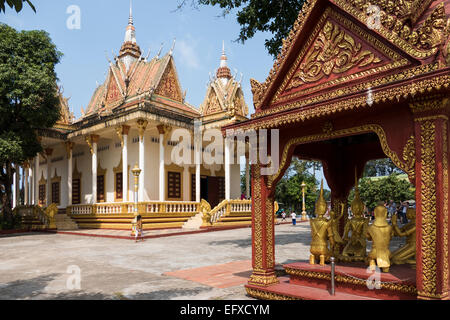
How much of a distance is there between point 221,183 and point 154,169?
5934 mm

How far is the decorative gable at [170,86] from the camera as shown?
75.1 feet

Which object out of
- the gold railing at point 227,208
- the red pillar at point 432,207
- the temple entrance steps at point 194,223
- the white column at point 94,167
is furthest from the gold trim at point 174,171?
the red pillar at point 432,207

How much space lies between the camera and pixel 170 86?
23594 millimetres

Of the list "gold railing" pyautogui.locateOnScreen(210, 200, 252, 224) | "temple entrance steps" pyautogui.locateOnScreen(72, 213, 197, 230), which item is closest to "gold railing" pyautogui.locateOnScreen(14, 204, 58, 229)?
"temple entrance steps" pyautogui.locateOnScreen(72, 213, 197, 230)

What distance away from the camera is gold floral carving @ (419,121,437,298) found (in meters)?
3.79

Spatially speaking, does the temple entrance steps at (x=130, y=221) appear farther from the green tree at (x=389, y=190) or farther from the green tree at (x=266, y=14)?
the green tree at (x=389, y=190)

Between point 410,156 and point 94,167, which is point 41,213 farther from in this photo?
point 410,156

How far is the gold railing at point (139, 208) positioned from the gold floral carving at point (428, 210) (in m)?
15.4

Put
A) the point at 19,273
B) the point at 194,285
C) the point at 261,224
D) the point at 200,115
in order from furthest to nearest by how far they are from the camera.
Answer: the point at 200,115
the point at 19,273
the point at 194,285
the point at 261,224

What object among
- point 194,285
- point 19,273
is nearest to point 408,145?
point 194,285

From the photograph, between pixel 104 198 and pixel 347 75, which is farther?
pixel 104 198

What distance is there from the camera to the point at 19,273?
7941 mm

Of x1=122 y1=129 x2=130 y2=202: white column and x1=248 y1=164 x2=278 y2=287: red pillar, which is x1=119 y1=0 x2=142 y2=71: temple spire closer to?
x1=122 y1=129 x2=130 y2=202: white column
